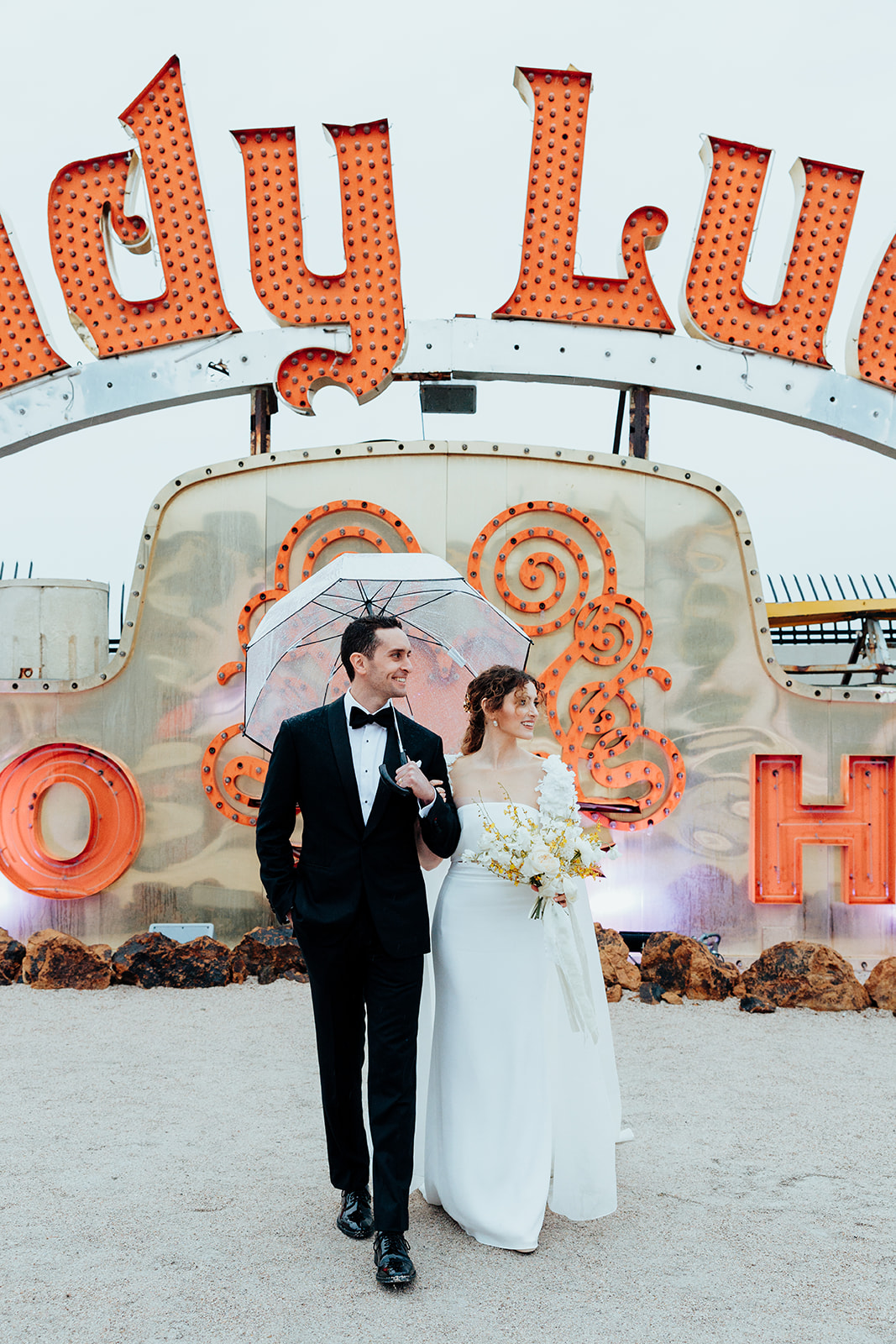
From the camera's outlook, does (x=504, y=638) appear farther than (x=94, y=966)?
No

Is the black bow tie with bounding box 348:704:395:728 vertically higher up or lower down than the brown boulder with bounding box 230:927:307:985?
higher up

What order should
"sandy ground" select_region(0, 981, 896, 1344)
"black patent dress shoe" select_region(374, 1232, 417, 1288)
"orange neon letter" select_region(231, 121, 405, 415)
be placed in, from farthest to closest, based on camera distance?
"orange neon letter" select_region(231, 121, 405, 415) → "black patent dress shoe" select_region(374, 1232, 417, 1288) → "sandy ground" select_region(0, 981, 896, 1344)

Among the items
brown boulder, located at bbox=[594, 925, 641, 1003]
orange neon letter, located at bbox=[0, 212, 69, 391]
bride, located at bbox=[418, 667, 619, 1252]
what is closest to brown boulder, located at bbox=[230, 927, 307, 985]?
brown boulder, located at bbox=[594, 925, 641, 1003]

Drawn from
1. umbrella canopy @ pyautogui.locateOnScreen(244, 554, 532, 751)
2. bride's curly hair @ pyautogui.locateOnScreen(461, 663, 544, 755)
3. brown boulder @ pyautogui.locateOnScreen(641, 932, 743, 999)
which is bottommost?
brown boulder @ pyautogui.locateOnScreen(641, 932, 743, 999)

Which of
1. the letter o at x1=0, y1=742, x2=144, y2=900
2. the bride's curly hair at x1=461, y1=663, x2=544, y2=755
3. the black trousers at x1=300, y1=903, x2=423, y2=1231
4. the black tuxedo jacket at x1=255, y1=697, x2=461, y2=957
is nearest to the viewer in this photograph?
the black trousers at x1=300, y1=903, x2=423, y2=1231

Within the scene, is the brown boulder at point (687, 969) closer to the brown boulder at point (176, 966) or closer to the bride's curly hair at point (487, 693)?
the brown boulder at point (176, 966)

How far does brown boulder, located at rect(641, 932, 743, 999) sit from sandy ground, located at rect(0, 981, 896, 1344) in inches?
45.4

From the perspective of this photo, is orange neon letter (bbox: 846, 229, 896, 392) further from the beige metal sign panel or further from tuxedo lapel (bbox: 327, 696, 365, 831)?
tuxedo lapel (bbox: 327, 696, 365, 831)

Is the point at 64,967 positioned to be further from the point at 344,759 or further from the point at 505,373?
the point at 505,373

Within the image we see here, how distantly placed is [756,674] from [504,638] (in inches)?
104

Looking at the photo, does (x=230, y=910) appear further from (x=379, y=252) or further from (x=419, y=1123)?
(x=379, y=252)

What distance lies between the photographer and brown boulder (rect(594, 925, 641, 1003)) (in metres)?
7.46

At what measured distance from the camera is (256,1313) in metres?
3.03

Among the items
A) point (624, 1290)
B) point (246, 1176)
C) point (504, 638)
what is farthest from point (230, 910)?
point (624, 1290)
